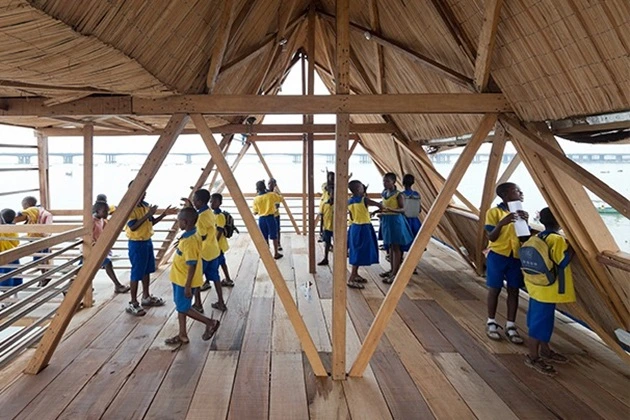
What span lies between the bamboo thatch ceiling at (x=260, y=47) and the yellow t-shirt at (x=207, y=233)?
145 centimetres

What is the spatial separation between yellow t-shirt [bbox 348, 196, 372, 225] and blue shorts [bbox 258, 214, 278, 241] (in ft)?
6.51

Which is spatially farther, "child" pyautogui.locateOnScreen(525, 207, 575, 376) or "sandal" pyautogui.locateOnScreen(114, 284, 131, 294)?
"sandal" pyautogui.locateOnScreen(114, 284, 131, 294)

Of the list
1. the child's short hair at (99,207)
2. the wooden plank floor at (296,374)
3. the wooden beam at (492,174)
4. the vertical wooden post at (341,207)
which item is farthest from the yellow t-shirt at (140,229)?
the wooden beam at (492,174)

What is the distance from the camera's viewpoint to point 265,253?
3.11 metres

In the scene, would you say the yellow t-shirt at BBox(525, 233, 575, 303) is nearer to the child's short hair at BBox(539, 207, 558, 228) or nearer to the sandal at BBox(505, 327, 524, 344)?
the child's short hair at BBox(539, 207, 558, 228)

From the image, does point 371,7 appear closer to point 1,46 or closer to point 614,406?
point 1,46

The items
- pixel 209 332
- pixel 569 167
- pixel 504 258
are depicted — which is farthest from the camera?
pixel 209 332

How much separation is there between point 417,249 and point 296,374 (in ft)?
4.59

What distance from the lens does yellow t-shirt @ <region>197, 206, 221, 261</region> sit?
13.8ft

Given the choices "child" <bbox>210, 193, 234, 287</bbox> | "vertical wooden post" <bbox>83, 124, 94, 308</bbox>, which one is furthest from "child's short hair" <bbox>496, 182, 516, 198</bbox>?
"vertical wooden post" <bbox>83, 124, 94, 308</bbox>

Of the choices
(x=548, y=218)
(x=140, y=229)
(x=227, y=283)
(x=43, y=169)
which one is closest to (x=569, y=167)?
(x=548, y=218)

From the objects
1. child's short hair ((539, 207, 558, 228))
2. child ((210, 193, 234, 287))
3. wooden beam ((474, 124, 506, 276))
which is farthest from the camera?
child ((210, 193, 234, 287))

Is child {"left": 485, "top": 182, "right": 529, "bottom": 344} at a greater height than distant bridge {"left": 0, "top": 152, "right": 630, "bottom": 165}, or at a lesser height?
lesser

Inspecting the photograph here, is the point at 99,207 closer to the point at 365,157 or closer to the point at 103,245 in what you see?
the point at 103,245
